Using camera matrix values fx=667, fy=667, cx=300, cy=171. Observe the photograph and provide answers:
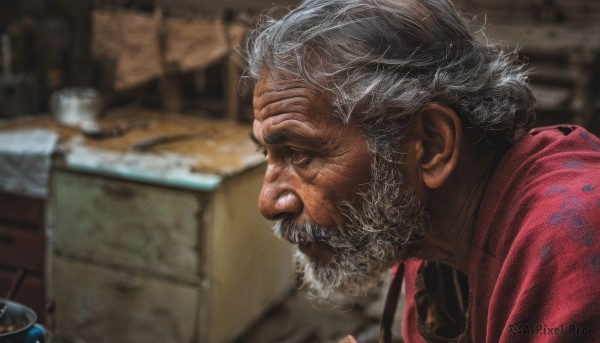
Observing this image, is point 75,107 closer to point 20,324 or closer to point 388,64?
point 20,324

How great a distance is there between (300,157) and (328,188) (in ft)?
0.32

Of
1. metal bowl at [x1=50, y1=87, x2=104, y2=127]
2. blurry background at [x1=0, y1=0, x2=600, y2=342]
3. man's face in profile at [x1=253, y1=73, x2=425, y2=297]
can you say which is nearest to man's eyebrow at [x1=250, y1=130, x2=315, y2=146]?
man's face in profile at [x1=253, y1=73, x2=425, y2=297]

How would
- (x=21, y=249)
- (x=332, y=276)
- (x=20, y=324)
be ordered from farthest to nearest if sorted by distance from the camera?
Result: (x=21, y=249) → (x=332, y=276) → (x=20, y=324)

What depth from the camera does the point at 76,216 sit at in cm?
346

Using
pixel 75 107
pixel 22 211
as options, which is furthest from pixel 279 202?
pixel 75 107

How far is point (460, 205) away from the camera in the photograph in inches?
59.5

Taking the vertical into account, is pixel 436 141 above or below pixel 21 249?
above

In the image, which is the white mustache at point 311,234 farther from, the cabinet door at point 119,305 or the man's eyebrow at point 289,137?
the cabinet door at point 119,305

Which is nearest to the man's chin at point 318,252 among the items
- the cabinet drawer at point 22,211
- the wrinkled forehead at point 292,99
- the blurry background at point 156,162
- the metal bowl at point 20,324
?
the wrinkled forehead at point 292,99

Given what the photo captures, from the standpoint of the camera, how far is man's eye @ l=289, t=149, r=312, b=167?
1.50m

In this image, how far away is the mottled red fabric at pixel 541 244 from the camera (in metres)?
1.07

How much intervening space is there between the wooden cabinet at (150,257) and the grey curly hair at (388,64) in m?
1.78

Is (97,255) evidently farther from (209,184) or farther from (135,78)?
(135,78)

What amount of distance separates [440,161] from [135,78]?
341 cm
